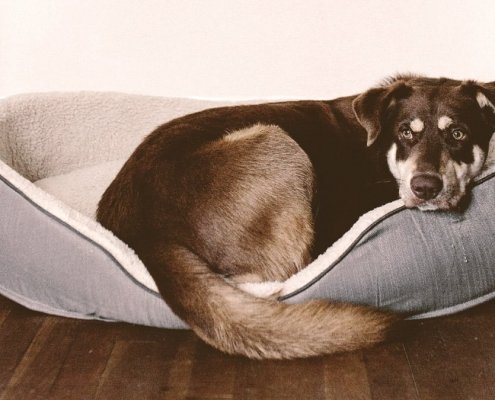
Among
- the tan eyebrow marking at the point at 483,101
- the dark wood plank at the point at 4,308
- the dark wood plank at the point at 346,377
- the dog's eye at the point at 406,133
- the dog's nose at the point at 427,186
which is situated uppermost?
the tan eyebrow marking at the point at 483,101

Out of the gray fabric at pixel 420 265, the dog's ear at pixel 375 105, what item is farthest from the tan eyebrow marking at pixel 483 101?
the gray fabric at pixel 420 265

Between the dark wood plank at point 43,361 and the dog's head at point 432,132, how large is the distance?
4.30ft

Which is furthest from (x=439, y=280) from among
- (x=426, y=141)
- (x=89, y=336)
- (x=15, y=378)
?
(x=15, y=378)

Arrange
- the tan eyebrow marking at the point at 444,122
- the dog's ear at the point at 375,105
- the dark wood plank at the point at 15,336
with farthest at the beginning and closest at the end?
the dog's ear at the point at 375,105 → the tan eyebrow marking at the point at 444,122 → the dark wood plank at the point at 15,336

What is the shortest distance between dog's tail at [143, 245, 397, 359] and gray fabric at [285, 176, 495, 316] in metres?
0.17

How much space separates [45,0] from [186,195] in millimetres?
2176

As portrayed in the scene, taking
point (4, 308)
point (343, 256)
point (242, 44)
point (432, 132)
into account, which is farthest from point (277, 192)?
point (242, 44)

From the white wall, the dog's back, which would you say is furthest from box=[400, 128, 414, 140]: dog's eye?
the white wall

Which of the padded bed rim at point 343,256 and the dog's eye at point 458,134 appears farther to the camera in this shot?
the dog's eye at point 458,134

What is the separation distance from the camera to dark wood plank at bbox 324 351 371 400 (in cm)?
212

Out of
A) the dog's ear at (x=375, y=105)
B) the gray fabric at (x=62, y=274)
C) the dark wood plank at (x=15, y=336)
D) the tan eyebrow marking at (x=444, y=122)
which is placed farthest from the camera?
the dog's ear at (x=375, y=105)

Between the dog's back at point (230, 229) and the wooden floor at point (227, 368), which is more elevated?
the dog's back at point (230, 229)

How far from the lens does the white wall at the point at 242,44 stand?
3979mm

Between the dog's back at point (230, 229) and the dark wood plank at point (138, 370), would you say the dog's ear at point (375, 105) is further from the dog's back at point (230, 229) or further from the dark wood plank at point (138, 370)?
the dark wood plank at point (138, 370)
